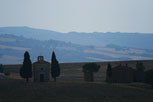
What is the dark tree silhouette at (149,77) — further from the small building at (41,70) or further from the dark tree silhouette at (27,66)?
the dark tree silhouette at (27,66)

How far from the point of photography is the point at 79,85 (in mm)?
71250

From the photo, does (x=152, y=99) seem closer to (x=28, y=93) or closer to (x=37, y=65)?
(x=28, y=93)

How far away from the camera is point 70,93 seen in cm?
6344

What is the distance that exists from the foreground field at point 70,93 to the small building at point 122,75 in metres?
18.2

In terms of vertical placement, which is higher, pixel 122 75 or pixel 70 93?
pixel 122 75

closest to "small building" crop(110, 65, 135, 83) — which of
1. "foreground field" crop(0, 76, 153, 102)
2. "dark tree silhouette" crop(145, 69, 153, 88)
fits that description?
"dark tree silhouette" crop(145, 69, 153, 88)

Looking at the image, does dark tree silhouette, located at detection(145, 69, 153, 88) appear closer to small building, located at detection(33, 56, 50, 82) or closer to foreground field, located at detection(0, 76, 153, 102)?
foreground field, located at detection(0, 76, 153, 102)

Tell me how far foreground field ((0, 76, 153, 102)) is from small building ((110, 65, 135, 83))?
18236 millimetres

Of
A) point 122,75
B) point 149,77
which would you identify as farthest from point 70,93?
point 122,75

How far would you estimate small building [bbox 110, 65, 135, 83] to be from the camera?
89250 mm

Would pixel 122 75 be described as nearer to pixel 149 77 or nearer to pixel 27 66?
pixel 149 77

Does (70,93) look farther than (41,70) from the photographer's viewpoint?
No

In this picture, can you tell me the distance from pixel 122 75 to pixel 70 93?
28.8 meters

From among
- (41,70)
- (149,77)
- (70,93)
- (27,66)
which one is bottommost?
(70,93)
